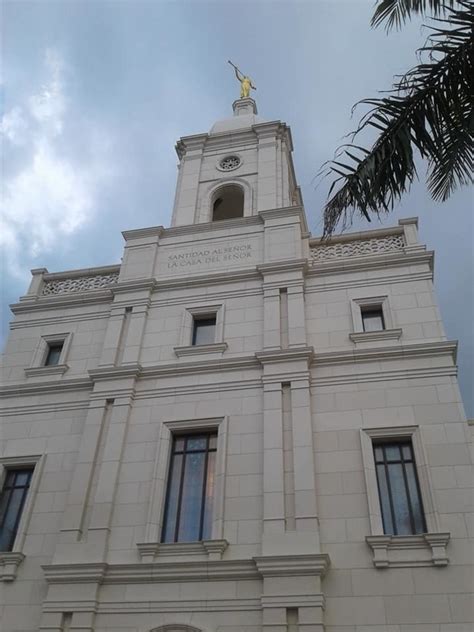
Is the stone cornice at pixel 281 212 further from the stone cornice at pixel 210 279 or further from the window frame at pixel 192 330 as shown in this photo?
the window frame at pixel 192 330

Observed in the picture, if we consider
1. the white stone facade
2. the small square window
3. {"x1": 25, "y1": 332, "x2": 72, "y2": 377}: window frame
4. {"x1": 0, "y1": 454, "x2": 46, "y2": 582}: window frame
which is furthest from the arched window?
{"x1": 0, "y1": 454, "x2": 46, "y2": 582}: window frame

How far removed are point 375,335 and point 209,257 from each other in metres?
6.20

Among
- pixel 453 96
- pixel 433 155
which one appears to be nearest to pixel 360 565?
pixel 433 155

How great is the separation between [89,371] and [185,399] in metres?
2.94

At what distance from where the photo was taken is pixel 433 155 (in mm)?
8641

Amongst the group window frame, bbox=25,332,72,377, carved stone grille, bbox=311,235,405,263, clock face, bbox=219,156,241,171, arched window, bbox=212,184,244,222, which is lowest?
window frame, bbox=25,332,72,377

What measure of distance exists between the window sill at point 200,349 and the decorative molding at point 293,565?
19.5 ft

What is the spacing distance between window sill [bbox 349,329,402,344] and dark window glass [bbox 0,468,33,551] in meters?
9.34

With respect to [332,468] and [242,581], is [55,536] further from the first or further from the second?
[332,468]

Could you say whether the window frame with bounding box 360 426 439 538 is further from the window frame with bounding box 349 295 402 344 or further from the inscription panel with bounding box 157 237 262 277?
the inscription panel with bounding box 157 237 262 277

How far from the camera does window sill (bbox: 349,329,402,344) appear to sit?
15.1 m

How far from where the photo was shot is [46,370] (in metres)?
17.2

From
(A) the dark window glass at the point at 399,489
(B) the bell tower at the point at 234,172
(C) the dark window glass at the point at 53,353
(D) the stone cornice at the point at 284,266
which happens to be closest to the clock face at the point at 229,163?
(B) the bell tower at the point at 234,172

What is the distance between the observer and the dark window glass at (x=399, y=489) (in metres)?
12.3
